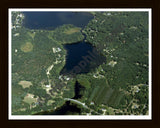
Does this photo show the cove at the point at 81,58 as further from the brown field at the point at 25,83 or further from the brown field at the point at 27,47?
the brown field at the point at 27,47

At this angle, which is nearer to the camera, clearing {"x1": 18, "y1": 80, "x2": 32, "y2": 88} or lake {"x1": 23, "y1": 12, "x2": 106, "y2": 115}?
lake {"x1": 23, "y1": 12, "x2": 106, "y2": 115}

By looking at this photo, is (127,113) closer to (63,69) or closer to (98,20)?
(63,69)

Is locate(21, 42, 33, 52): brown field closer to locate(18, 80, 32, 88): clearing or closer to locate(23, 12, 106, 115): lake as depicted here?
locate(23, 12, 106, 115): lake

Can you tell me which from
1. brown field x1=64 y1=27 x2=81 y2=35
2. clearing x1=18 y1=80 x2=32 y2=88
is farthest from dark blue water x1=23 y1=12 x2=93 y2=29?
clearing x1=18 y1=80 x2=32 y2=88

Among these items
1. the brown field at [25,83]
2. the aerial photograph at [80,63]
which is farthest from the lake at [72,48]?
the brown field at [25,83]

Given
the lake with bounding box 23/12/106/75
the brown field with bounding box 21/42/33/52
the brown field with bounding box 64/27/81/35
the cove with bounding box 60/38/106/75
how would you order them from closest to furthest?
the cove with bounding box 60/38/106/75 → the lake with bounding box 23/12/106/75 → the brown field with bounding box 21/42/33/52 → the brown field with bounding box 64/27/81/35

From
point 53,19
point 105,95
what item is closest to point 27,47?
point 53,19

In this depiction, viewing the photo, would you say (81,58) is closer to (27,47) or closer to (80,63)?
(80,63)

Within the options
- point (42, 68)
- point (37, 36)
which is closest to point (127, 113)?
point (42, 68)
